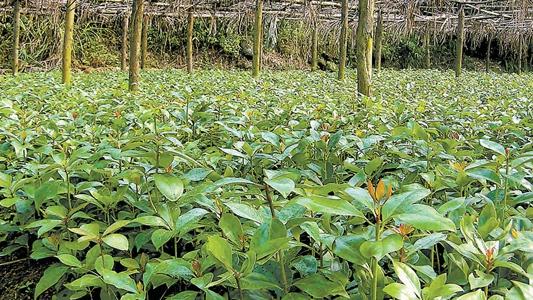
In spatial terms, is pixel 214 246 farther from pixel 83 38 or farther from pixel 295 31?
pixel 295 31

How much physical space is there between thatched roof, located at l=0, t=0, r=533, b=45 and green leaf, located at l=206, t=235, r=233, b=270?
1262 centimetres

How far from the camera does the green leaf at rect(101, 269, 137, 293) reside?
0.96 meters

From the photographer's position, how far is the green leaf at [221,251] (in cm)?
83

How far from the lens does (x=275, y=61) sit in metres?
22.3

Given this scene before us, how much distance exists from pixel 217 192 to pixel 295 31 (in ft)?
73.8

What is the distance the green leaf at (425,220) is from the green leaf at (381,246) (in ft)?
0.12

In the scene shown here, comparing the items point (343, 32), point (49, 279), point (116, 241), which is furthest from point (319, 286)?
point (343, 32)

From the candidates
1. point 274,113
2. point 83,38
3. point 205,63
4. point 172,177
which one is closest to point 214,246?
point 172,177

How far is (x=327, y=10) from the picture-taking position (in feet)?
63.3

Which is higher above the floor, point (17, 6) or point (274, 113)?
point (17, 6)

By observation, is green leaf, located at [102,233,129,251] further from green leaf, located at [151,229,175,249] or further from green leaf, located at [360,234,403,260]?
green leaf, located at [360,234,403,260]

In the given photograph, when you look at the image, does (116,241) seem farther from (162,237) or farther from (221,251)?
(221,251)

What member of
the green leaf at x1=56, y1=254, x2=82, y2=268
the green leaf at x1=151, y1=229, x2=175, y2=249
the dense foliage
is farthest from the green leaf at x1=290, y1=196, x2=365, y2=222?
the green leaf at x1=56, y1=254, x2=82, y2=268

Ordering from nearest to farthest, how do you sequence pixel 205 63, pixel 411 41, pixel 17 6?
1. pixel 17 6
2. pixel 205 63
3. pixel 411 41
